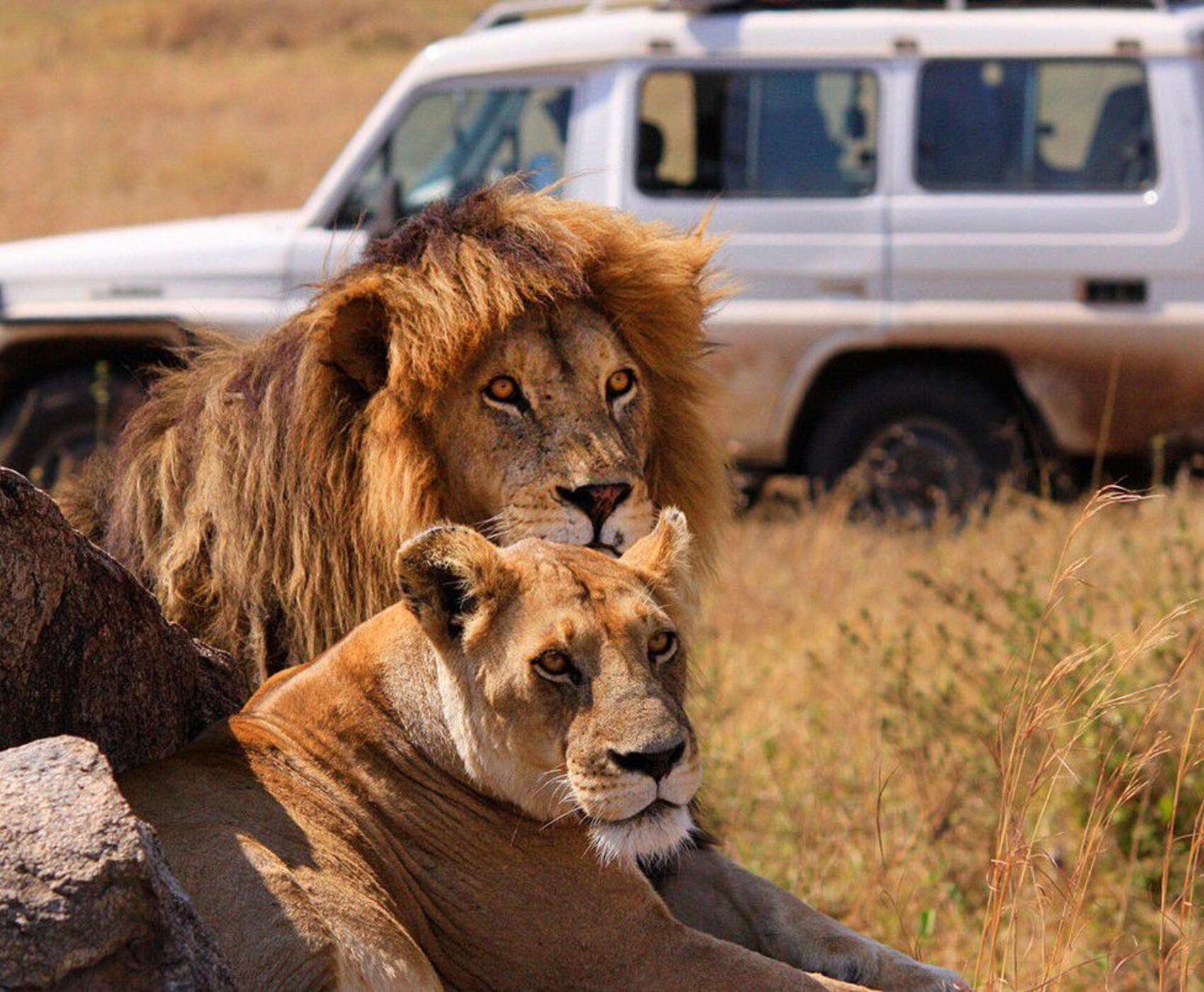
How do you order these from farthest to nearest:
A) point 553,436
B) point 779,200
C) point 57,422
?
point 779,200 → point 57,422 → point 553,436

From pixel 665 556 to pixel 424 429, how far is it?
2.59 feet

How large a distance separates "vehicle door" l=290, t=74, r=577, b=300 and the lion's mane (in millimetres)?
4947

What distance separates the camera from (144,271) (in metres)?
9.28

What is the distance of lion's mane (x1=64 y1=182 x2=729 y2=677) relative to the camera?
12.5 feet

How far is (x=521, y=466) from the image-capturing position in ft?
12.2

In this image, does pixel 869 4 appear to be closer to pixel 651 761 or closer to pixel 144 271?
pixel 144 271

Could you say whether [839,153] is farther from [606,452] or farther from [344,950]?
[344,950]

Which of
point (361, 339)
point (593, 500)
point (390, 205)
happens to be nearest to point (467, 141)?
point (390, 205)

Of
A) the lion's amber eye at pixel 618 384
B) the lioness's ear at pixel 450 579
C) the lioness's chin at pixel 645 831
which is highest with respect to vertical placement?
the lion's amber eye at pixel 618 384

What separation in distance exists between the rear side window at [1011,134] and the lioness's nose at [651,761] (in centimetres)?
678

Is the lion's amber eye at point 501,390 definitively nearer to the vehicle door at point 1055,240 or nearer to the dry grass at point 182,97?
the vehicle door at point 1055,240

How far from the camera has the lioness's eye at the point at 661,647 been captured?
2.98m

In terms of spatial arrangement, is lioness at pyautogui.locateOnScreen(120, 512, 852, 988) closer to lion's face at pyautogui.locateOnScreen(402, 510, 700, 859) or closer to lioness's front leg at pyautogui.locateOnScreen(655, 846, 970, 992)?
lion's face at pyautogui.locateOnScreen(402, 510, 700, 859)

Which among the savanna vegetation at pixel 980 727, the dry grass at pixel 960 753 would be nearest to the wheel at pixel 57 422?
the savanna vegetation at pixel 980 727
